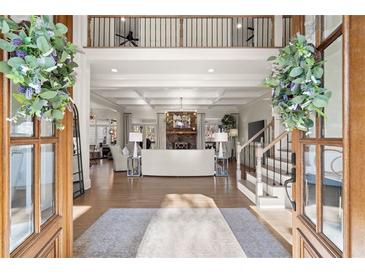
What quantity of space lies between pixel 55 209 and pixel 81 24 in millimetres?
5276

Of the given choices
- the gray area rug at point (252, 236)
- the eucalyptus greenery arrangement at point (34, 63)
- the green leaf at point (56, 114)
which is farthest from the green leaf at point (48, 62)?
the gray area rug at point (252, 236)

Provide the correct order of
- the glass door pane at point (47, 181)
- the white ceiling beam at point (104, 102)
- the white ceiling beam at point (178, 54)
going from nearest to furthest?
the glass door pane at point (47, 181) → the white ceiling beam at point (178, 54) → the white ceiling beam at point (104, 102)

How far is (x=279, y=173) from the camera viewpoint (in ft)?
17.1

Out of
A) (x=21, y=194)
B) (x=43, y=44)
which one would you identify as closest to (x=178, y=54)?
(x=43, y=44)

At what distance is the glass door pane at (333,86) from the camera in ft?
4.32

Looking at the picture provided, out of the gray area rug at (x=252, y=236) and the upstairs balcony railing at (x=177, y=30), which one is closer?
the gray area rug at (x=252, y=236)

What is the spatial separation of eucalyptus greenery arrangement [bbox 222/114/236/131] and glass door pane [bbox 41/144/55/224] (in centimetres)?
1199

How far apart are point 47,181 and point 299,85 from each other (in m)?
1.83

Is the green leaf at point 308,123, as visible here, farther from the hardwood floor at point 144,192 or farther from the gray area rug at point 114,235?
the hardwood floor at point 144,192

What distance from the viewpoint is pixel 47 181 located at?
1821 mm

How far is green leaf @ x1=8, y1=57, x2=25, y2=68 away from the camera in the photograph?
43.1 inches

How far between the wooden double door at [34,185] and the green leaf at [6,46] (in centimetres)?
7
